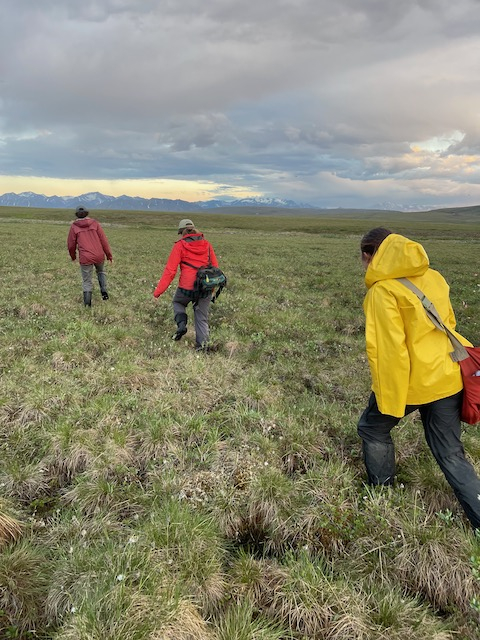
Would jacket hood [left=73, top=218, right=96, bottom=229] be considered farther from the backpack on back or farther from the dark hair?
the dark hair

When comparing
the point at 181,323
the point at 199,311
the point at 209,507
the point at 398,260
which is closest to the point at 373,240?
the point at 398,260

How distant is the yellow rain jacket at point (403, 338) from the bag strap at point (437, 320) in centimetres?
6

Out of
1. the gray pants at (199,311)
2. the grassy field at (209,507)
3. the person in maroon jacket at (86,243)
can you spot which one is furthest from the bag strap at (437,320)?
the person in maroon jacket at (86,243)

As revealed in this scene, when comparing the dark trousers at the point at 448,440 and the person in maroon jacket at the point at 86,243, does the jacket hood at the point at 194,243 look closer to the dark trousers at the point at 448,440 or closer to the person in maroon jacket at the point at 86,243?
the person in maroon jacket at the point at 86,243

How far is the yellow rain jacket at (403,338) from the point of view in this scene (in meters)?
4.42

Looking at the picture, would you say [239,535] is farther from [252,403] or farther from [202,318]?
[202,318]

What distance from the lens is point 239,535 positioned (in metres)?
4.82

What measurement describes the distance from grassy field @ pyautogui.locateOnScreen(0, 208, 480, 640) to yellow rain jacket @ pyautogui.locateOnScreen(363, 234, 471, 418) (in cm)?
148

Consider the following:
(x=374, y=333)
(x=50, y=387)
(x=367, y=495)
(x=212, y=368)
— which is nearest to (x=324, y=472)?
(x=367, y=495)

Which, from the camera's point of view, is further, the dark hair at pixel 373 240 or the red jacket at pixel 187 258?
the red jacket at pixel 187 258

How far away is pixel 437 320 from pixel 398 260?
0.82m

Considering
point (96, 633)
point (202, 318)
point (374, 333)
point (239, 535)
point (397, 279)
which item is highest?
point (397, 279)

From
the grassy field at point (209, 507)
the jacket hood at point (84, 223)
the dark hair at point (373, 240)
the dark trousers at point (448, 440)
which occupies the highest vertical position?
the jacket hood at point (84, 223)

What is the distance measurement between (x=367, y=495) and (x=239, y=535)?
176 cm
